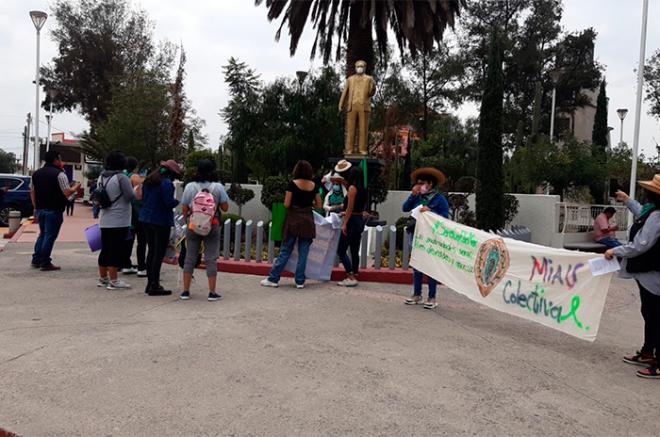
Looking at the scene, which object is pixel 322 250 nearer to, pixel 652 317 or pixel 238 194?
pixel 652 317

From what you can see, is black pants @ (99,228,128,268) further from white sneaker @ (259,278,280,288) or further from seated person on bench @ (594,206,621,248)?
seated person on bench @ (594,206,621,248)

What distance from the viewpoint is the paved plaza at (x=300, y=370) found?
354 cm

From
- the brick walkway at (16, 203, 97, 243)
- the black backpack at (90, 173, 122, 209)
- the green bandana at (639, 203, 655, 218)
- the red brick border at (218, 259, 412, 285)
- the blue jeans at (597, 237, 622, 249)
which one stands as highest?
the green bandana at (639, 203, 655, 218)

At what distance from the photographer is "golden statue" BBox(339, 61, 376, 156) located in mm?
12773

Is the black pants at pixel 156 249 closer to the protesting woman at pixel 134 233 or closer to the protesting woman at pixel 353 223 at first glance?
the protesting woman at pixel 134 233

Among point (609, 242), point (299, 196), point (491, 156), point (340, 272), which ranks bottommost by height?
point (340, 272)

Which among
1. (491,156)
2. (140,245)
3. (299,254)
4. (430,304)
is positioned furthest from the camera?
(491,156)

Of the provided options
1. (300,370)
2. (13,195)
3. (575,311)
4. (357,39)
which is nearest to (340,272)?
(575,311)

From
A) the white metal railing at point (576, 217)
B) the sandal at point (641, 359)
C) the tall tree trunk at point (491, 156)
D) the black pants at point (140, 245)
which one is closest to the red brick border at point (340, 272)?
the black pants at point (140, 245)

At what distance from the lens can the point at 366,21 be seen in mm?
15734

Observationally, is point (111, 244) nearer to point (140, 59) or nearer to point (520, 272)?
point (520, 272)

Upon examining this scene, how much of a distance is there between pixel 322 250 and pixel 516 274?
3.05 meters

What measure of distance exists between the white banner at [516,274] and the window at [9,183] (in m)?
17.1

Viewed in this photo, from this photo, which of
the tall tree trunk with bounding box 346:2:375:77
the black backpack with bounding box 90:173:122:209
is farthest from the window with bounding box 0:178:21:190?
the black backpack with bounding box 90:173:122:209
